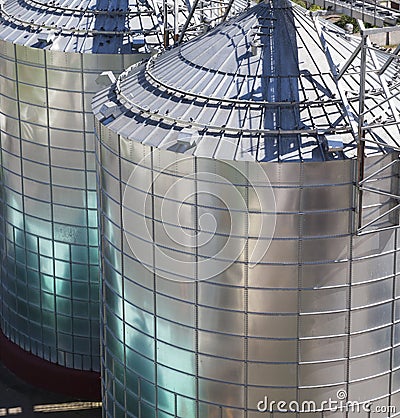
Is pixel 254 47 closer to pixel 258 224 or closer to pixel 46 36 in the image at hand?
pixel 258 224

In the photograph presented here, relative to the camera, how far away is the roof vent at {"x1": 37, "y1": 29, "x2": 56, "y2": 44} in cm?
3541

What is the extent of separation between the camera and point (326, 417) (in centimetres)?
2702

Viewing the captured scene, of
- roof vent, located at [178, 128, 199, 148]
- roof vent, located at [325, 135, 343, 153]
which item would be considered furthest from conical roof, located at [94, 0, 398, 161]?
roof vent, located at [325, 135, 343, 153]

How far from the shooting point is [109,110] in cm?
2825

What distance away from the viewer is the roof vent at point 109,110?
2814cm

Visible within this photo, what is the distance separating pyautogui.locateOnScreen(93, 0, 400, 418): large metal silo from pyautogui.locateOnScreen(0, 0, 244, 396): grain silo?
22.7 feet

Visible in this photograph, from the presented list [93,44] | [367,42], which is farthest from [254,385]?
[93,44]

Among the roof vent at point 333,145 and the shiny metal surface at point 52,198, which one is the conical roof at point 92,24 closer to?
the shiny metal surface at point 52,198

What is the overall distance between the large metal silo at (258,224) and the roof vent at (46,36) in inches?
301

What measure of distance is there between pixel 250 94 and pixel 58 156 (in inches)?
434

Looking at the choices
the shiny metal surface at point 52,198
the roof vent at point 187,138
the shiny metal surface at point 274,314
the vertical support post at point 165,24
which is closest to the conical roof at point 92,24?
the shiny metal surface at point 52,198

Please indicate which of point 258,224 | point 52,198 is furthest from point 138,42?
point 258,224

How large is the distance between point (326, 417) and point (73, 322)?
13336mm

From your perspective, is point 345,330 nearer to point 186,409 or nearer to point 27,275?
point 186,409
